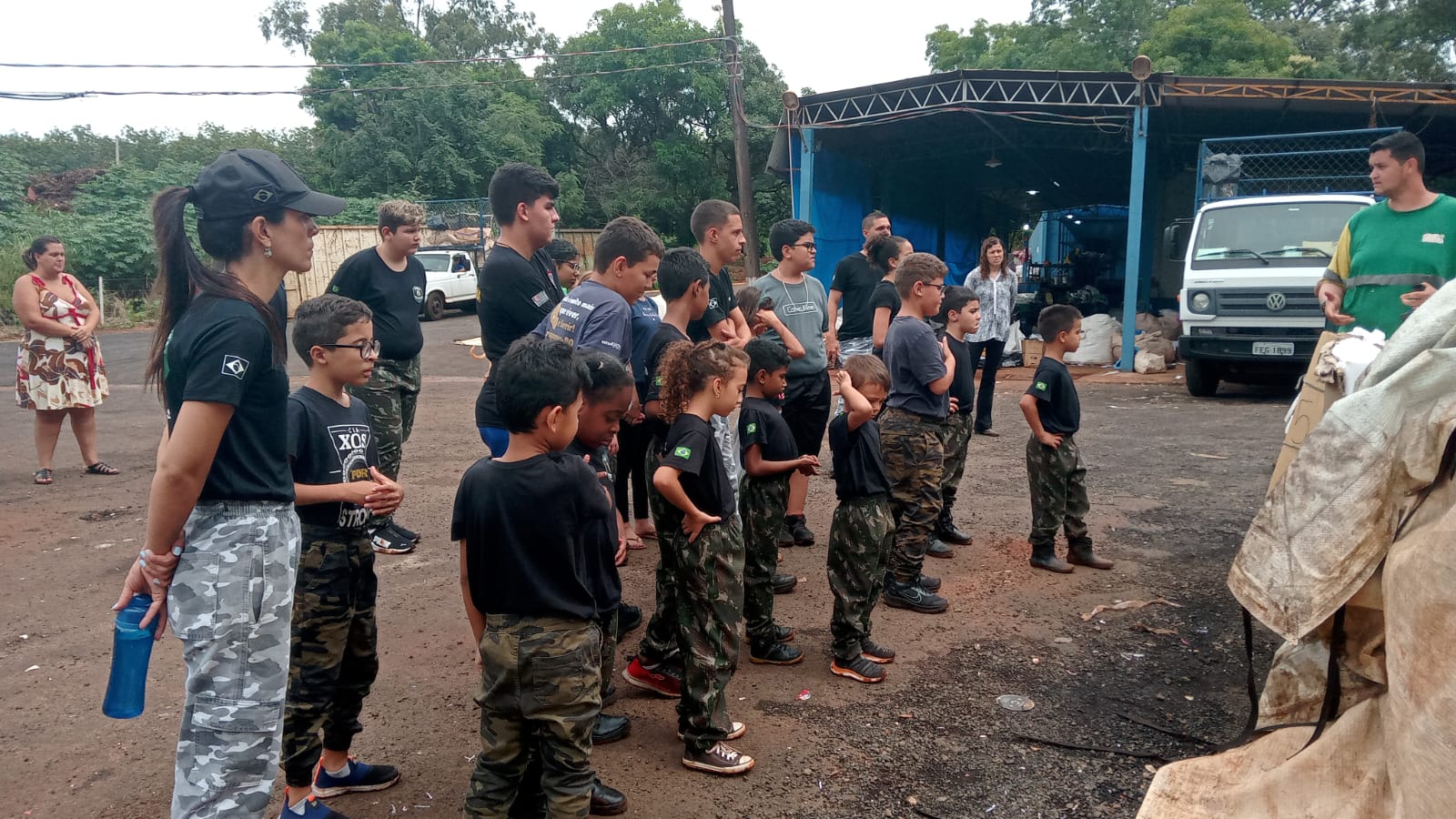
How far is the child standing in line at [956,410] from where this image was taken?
5395 millimetres

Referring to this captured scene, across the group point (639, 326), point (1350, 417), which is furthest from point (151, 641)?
point (1350, 417)

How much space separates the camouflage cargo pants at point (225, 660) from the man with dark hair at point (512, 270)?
1.54m

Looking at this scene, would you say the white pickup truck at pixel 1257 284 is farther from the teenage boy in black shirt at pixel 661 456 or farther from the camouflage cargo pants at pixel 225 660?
the camouflage cargo pants at pixel 225 660

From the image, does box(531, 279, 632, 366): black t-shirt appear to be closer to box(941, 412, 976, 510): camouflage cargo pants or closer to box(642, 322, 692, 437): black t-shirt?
box(642, 322, 692, 437): black t-shirt

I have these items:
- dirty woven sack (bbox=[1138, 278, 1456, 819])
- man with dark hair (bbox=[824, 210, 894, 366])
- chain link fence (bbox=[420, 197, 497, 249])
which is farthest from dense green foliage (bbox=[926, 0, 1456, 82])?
dirty woven sack (bbox=[1138, 278, 1456, 819])


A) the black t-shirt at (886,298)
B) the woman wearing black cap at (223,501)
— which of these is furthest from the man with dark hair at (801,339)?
the woman wearing black cap at (223,501)

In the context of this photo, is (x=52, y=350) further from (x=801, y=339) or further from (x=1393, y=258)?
(x=1393, y=258)

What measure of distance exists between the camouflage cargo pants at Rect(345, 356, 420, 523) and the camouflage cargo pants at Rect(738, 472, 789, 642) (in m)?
2.34

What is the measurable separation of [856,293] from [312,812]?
15.0 ft

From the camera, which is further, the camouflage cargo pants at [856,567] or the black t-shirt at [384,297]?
the black t-shirt at [384,297]

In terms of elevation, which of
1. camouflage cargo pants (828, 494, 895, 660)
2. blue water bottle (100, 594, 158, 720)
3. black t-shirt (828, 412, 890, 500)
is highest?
black t-shirt (828, 412, 890, 500)

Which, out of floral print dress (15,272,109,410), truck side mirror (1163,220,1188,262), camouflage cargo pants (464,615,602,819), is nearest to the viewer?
camouflage cargo pants (464,615,602,819)

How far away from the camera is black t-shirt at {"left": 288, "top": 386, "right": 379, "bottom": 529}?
9.75ft

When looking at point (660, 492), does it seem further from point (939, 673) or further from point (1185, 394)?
point (1185, 394)
